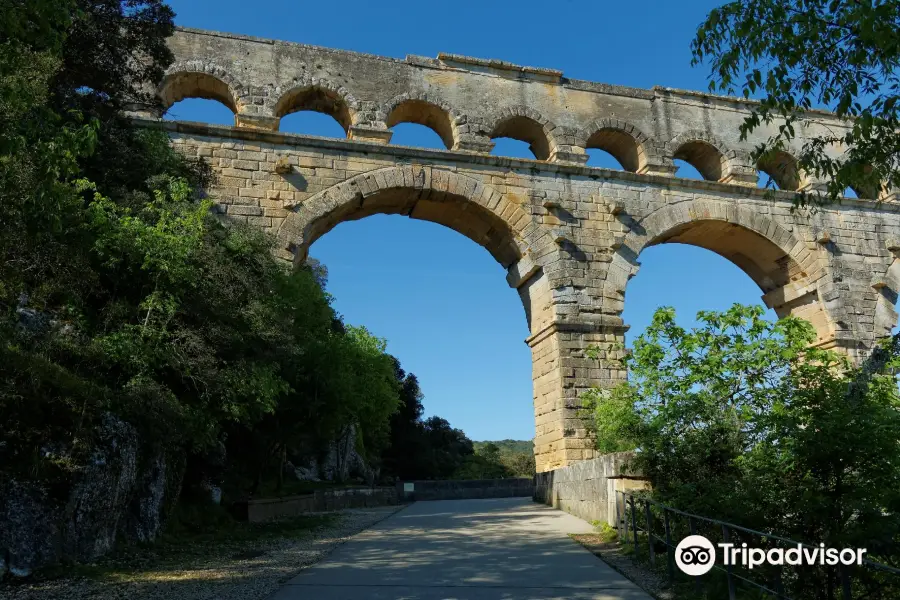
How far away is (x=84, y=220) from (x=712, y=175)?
13338 mm

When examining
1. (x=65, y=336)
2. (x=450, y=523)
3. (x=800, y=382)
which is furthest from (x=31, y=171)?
(x=800, y=382)

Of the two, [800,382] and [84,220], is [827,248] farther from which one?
[84,220]

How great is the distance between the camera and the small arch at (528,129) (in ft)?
47.8

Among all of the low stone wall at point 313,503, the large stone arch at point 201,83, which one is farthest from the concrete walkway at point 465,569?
the large stone arch at point 201,83

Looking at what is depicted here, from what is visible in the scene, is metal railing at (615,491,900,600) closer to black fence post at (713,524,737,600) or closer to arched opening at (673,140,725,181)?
black fence post at (713,524,737,600)

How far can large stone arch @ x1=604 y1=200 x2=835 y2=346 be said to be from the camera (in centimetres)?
1440

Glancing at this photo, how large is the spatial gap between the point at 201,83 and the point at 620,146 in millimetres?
9041

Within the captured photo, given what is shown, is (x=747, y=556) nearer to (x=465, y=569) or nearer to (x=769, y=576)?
(x=769, y=576)

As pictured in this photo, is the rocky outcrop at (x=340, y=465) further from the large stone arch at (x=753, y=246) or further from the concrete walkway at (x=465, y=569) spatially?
the concrete walkway at (x=465, y=569)

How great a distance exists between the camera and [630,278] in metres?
14.1

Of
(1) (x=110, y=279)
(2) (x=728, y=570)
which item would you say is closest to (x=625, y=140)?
(1) (x=110, y=279)

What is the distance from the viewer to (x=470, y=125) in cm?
1430

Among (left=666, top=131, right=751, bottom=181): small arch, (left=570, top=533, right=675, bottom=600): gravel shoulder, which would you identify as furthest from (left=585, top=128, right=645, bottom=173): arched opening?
(left=570, top=533, right=675, bottom=600): gravel shoulder

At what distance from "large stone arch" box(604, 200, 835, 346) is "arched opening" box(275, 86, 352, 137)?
622 centimetres
